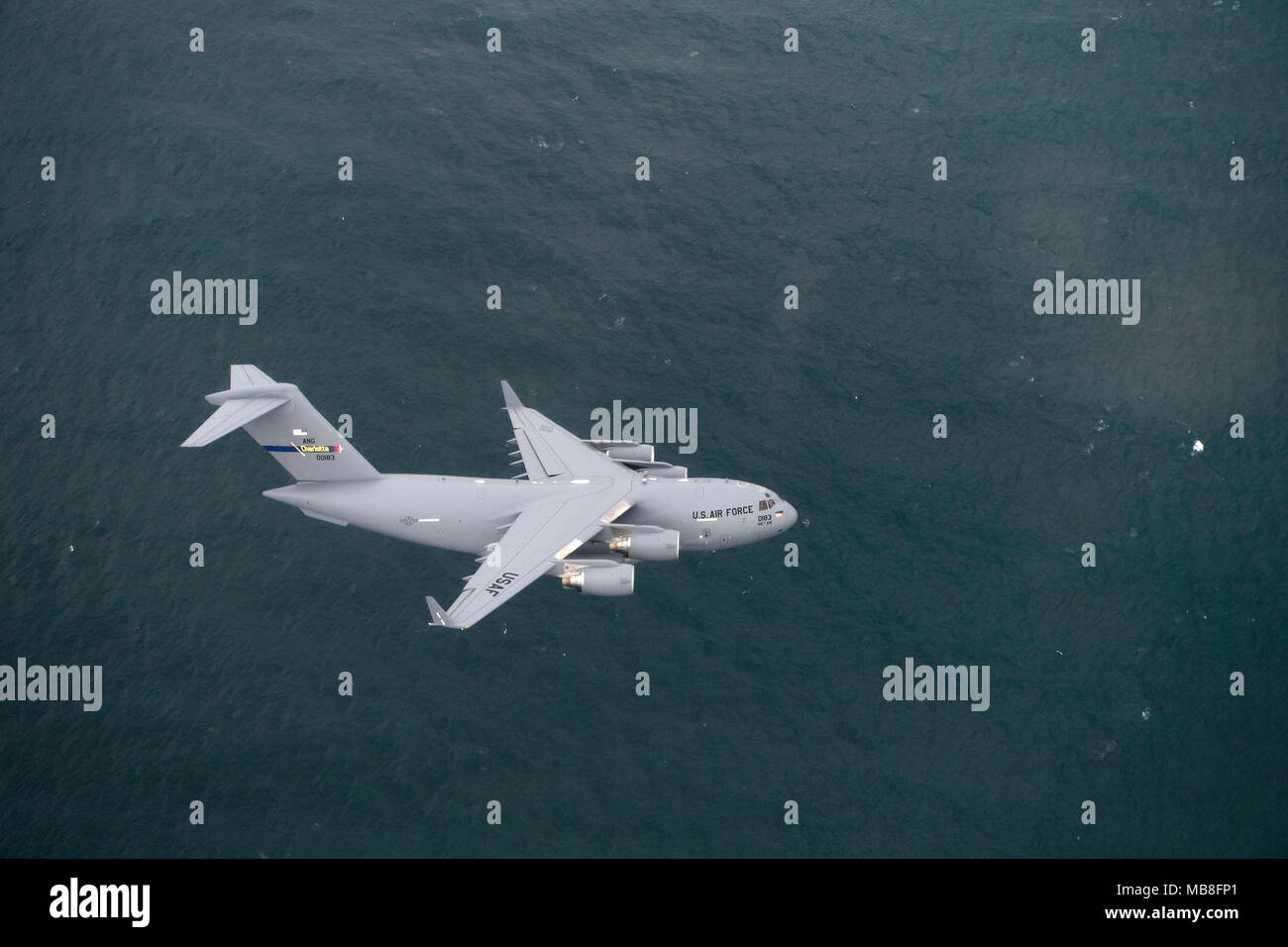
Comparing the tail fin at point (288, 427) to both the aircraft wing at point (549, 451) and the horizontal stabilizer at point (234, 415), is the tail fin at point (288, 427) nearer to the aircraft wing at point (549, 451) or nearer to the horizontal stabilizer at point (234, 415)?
the horizontal stabilizer at point (234, 415)

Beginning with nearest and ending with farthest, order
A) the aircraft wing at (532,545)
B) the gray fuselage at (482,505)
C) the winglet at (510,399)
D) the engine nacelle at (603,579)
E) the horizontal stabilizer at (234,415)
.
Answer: the aircraft wing at (532,545) < the horizontal stabilizer at (234,415) < the engine nacelle at (603,579) < the gray fuselage at (482,505) < the winglet at (510,399)

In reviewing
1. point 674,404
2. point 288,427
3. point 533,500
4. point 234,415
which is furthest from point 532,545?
point 674,404

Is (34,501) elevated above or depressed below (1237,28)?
below

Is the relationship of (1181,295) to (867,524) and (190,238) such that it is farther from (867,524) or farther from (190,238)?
(190,238)

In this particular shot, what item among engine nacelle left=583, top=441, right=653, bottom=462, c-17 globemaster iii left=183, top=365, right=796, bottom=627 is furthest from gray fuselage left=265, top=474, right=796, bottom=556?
engine nacelle left=583, top=441, right=653, bottom=462

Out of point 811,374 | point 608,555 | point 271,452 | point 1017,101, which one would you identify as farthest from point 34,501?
point 1017,101

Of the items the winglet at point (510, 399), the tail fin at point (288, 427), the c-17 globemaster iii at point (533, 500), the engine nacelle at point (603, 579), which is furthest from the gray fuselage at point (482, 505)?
the winglet at point (510, 399)

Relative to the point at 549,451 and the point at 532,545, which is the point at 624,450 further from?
the point at 532,545
